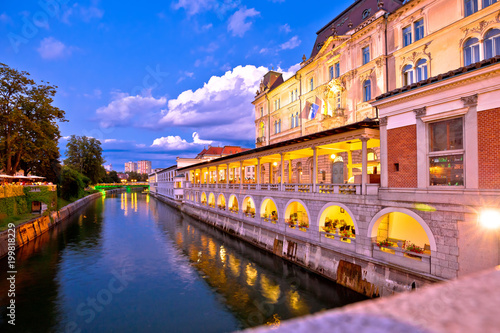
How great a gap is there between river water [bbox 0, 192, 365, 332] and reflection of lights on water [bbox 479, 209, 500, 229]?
738 centimetres

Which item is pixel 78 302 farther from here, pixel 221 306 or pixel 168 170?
pixel 168 170

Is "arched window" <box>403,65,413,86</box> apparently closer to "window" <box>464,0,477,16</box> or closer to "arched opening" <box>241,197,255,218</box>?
"window" <box>464,0,477,16</box>

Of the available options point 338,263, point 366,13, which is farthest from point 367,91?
point 338,263

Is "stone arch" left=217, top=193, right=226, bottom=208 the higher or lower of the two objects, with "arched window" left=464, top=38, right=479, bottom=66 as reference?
lower

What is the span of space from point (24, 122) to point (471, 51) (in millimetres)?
51015

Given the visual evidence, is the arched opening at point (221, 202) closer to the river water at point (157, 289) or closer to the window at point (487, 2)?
the river water at point (157, 289)

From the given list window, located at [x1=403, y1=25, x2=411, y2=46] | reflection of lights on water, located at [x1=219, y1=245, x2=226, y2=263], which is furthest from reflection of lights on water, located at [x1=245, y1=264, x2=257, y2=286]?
window, located at [x1=403, y1=25, x2=411, y2=46]

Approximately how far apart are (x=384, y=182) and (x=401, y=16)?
17.2 meters

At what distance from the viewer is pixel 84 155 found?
275ft

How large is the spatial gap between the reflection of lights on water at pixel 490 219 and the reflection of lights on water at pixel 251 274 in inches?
519

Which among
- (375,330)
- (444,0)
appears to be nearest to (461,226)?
(375,330)

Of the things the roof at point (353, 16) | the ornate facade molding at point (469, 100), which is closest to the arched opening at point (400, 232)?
the ornate facade molding at point (469, 100)

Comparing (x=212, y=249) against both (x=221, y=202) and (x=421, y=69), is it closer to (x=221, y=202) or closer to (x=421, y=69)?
(x=221, y=202)

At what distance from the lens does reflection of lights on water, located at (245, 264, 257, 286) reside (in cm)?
1833
